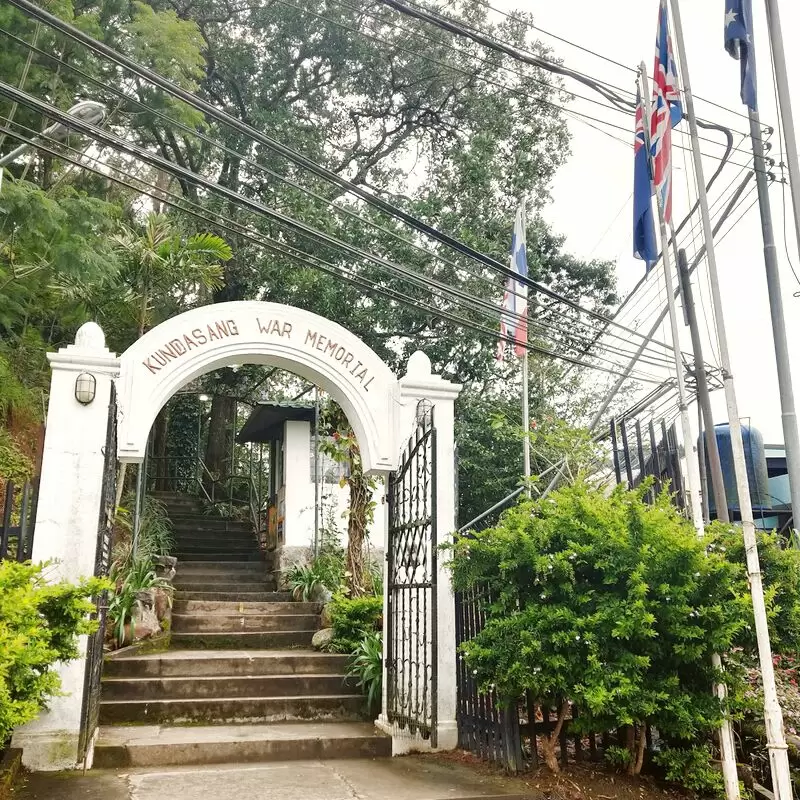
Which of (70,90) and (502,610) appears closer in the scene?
(502,610)

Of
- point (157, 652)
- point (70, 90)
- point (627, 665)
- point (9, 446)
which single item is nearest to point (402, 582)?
point (627, 665)

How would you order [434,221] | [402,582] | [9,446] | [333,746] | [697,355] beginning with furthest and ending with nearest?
[434,221]
[9,446]
[697,355]
[402,582]
[333,746]

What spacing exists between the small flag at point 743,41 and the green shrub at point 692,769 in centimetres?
517

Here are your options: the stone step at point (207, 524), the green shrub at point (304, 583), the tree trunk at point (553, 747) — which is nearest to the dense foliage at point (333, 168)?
the stone step at point (207, 524)

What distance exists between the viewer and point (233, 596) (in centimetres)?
1016

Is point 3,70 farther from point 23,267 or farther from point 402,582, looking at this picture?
point 402,582

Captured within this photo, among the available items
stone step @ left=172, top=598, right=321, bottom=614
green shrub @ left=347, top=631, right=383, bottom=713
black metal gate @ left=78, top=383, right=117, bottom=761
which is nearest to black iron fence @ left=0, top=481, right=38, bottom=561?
black metal gate @ left=78, top=383, right=117, bottom=761

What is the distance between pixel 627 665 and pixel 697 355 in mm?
3393

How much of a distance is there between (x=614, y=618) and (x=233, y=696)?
3.71m

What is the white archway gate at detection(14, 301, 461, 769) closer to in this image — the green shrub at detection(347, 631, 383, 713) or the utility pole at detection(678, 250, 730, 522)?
the green shrub at detection(347, 631, 383, 713)

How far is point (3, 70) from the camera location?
986 centimetres

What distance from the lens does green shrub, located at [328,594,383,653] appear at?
25.9 feet

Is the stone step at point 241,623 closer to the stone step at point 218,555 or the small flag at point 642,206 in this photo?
the stone step at point 218,555

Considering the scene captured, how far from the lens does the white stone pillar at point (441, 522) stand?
6.11 metres
